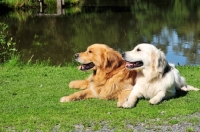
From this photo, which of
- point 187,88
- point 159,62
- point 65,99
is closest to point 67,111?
point 65,99

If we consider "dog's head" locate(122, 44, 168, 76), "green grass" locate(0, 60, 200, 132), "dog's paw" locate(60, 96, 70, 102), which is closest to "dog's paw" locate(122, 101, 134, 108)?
"green grass" locate(0, 60, 200, 132)

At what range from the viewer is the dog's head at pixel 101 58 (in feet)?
22.5

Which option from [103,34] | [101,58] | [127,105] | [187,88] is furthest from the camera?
[103,34]

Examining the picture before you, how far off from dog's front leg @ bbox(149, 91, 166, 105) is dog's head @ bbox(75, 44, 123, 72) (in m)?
1.00

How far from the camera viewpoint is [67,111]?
620 centimetres

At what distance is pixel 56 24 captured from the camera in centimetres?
2623

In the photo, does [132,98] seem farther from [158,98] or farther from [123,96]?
[158,98]

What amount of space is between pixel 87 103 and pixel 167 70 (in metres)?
1.66

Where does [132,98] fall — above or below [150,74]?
below

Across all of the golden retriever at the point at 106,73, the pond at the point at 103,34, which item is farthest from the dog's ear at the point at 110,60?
the pond at the point at 103,34

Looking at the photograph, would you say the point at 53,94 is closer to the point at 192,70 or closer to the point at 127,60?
the point at 127,60

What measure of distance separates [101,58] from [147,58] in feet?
3.10

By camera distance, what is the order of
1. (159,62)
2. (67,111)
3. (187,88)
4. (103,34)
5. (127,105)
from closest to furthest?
1. (67,111)
2. (127,105)
3. (159,62)
4. (187,88)
5. (103,34)

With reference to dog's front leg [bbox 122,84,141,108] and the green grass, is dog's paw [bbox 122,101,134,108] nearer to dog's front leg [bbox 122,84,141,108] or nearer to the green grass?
dog's front leg [bbox 122,84,141,108]
